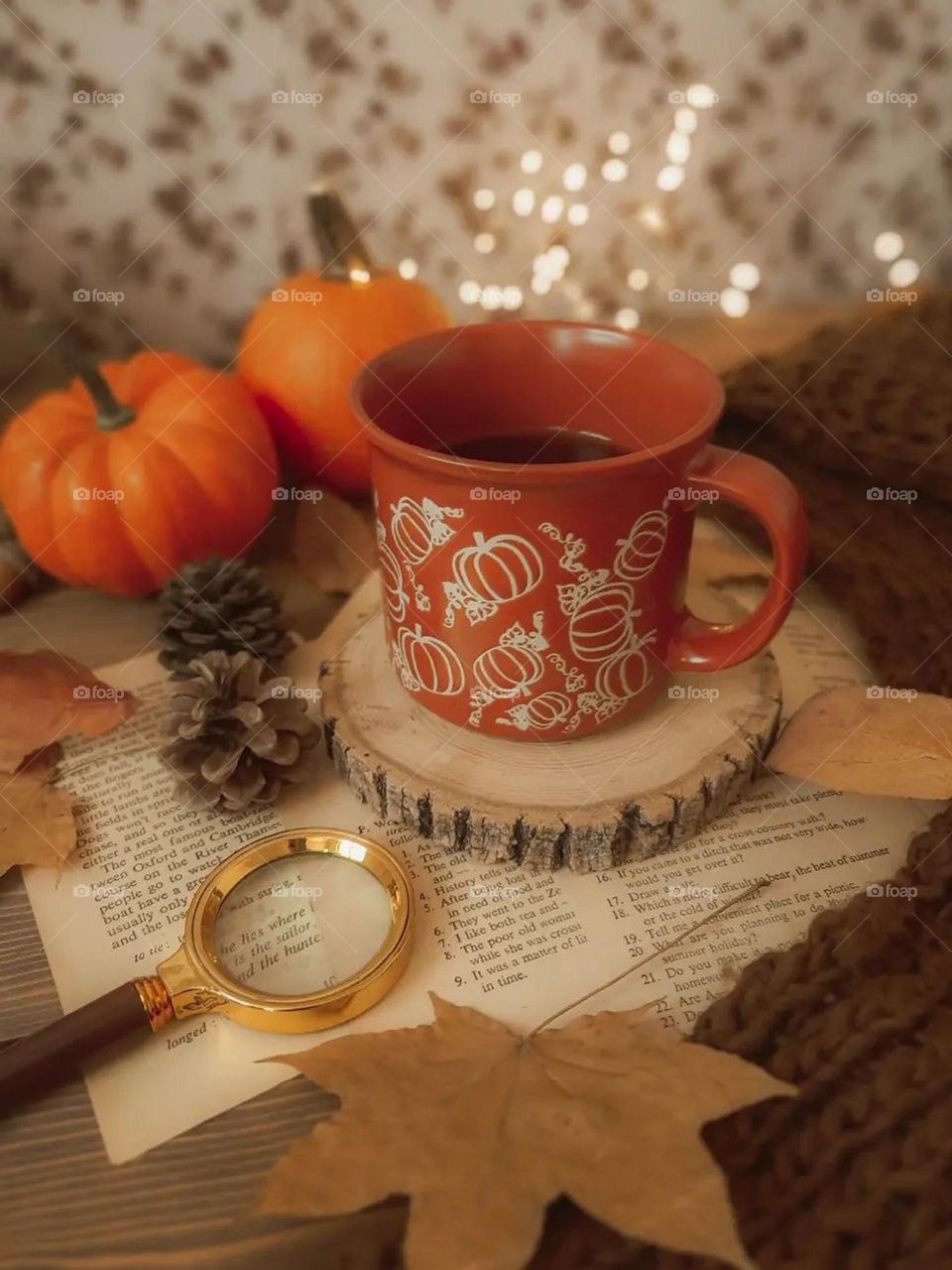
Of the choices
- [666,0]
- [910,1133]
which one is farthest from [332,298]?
[910,1133]

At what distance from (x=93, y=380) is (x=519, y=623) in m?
0.41

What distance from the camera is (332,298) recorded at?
0.88 metres

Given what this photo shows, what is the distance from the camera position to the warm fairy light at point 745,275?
107 cm

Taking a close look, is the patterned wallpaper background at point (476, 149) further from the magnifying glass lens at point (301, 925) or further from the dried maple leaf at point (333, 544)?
the magnifying glass lens at point (301, 925)

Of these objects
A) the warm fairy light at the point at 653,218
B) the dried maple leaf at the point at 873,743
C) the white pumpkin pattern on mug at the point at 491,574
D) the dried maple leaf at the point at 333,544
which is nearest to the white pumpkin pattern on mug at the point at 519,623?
the white pumpkin pattern on mug at the point at 491,574

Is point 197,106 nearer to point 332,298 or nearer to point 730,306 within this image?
point 332,298

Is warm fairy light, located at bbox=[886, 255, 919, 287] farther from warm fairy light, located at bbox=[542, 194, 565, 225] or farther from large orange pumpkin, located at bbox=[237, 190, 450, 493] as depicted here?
large orange pumpkin, located at bbox=[237, 190, 450, 493]

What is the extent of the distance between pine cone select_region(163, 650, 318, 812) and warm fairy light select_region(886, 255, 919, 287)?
815 mm

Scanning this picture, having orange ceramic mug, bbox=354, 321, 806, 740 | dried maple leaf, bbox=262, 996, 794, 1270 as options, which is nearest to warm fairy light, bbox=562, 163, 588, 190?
orange ceramic mug, bbox=354, 321, 806, 740

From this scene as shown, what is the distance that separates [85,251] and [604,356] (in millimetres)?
605

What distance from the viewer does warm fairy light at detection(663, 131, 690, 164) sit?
101 cm

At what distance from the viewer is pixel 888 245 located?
1.07 metres

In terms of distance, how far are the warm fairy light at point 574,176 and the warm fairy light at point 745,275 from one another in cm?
18

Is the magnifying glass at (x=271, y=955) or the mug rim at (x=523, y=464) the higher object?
the mug rim at (x=523, y=464)
